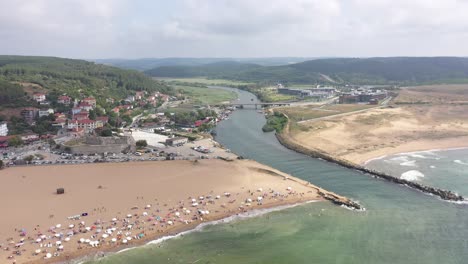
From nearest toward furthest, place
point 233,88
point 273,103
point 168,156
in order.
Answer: point 168,156 < point 273,103 < point 233,88

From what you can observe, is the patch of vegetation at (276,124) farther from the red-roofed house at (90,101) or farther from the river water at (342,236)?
the red-roofed house at (90,101)

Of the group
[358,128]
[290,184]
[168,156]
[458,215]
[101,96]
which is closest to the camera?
[458,215]

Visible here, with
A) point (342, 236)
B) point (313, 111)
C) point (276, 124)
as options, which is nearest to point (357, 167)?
point (342, 236)

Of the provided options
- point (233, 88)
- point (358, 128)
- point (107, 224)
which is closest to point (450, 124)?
point (358, 128)

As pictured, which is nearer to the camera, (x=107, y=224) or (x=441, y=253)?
(x=441, y=253)

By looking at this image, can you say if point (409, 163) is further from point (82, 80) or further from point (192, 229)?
point (82, 80)

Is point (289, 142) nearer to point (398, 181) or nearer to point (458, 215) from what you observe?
point (398, 181)

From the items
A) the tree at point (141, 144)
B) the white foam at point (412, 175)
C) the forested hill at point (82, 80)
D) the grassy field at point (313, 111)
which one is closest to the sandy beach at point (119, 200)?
the tree at point (141, 144)
